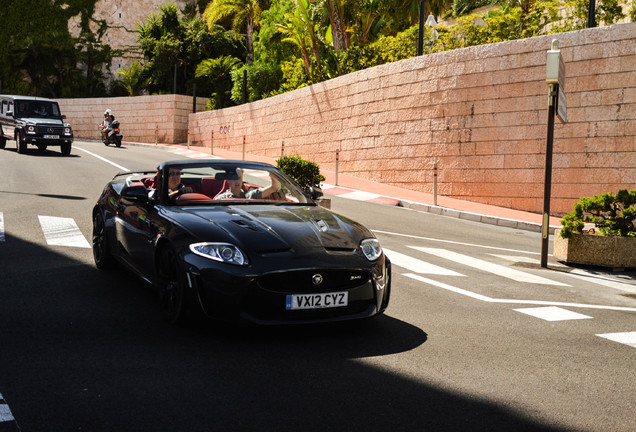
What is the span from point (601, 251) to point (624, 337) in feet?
15.9

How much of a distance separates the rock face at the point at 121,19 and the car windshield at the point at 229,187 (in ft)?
180

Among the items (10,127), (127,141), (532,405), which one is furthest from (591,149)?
(127,141)

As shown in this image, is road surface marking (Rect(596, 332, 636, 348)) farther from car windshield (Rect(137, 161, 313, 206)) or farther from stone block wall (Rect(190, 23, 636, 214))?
stone block wall (Rect(190, 23, 636, 214))

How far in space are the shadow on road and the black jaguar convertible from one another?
0.27m

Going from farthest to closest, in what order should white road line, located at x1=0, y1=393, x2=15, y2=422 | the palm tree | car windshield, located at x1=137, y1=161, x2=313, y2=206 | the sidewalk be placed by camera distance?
the palm tree, the sidewalk, car windshield, located at x1=137, y1=161, x2=313, y2=206, white road line, located at x1=0, y1=393, x2=15, y2=422

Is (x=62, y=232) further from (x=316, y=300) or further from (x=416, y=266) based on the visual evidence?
(x=316, y=300)

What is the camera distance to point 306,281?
512 cm

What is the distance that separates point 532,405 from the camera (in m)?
4.13

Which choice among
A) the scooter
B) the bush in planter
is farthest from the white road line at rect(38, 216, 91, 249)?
the scooter

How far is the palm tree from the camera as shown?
41.5 metres

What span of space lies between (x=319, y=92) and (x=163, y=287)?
22611 millimetres

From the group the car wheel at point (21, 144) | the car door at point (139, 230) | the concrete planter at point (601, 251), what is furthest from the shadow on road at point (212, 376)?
the car wheel at point (21, 144)

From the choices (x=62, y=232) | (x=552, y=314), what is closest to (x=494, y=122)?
(x=62, y=232)

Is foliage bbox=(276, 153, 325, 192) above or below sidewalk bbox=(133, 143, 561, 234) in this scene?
above
